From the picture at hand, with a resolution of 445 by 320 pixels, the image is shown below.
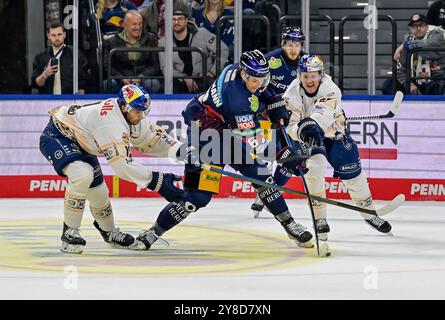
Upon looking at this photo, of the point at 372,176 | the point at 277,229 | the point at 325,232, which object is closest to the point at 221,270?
the point at 325,232

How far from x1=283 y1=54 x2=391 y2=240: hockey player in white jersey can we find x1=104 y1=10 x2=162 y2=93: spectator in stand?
10.1 feet

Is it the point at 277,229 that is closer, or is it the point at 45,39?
the point at 277,229

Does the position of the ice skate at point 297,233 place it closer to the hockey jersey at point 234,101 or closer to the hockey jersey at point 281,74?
the hockey jersey at point 234,101

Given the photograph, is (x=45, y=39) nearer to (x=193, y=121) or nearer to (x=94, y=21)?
(x=94, y=21)

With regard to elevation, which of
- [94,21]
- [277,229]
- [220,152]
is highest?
[94,21]

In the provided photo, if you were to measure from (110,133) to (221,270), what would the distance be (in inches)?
42.6

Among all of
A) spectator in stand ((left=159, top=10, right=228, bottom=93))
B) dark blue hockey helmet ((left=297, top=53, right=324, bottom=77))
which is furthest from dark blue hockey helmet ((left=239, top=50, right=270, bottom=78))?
spectator in stand ((left=159, top=10, right=228, bottom=93))

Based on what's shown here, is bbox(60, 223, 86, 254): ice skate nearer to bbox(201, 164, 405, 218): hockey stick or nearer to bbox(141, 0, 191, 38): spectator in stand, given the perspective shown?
bbox(201, 164, 405, 218): hockey stick

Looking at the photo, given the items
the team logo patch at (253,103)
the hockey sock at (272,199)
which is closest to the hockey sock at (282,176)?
the hockey sock at (272,199)

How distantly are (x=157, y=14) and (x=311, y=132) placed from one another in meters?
3.91

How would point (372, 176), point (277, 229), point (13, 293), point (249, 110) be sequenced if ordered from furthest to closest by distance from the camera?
point (372, 176) → point (277, 229) → point (249, 110) → point (13, 293)

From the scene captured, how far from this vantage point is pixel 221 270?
686 centimetres

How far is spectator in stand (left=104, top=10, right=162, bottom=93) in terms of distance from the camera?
36.7 feet

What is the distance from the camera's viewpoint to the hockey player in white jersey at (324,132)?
8.16 metres
